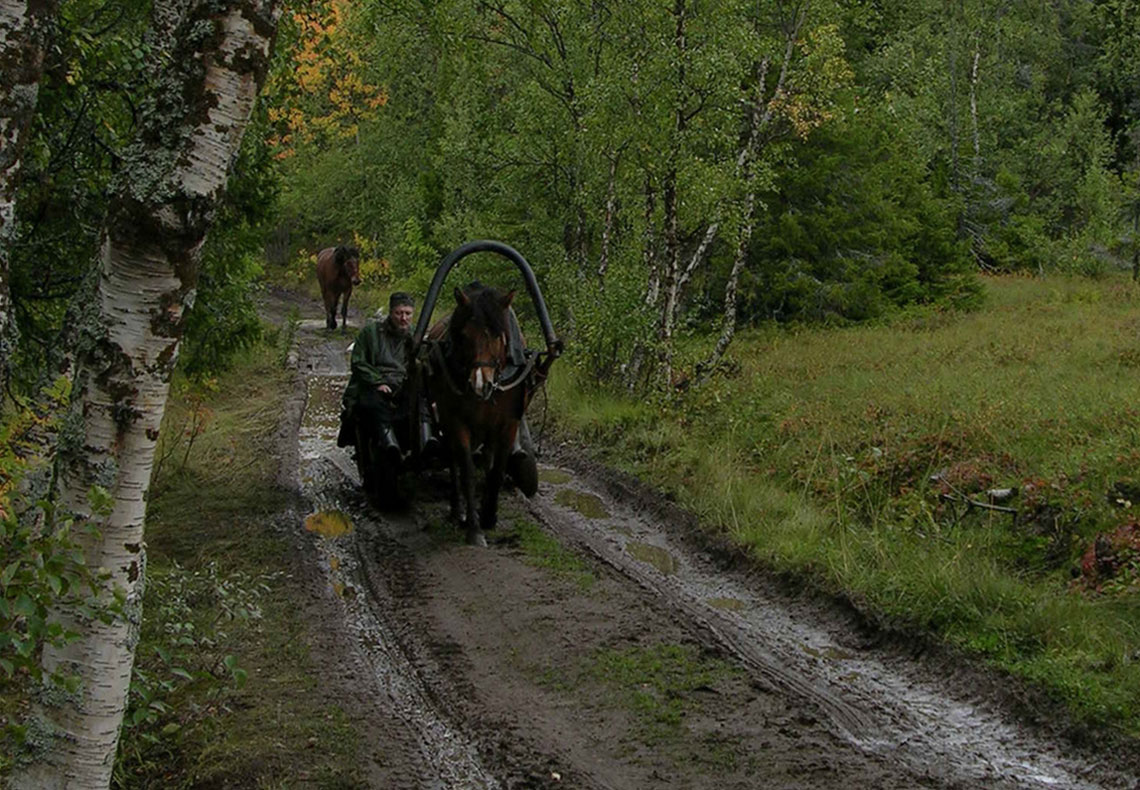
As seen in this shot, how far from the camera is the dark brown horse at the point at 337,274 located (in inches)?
1022

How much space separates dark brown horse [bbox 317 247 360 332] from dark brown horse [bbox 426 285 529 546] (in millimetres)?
16275

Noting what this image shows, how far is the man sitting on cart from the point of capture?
10.9 m

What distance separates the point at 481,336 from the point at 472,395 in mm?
606

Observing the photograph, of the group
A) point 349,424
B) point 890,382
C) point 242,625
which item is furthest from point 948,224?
point 242,625

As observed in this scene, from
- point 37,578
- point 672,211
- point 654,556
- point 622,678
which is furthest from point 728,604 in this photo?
point 672,211

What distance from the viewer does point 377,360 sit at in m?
11.5

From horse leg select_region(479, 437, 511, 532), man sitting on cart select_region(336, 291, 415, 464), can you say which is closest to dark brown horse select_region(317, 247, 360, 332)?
man sitting on cart select_region(336, 291, 415, 464)

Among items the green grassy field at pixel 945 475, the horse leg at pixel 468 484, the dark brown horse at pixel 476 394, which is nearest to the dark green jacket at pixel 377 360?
the dark brown horse at pixel 476 394

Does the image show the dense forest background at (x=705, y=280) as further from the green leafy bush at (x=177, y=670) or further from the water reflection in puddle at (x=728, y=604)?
the water reflection in puddle at (x=728, y=604)

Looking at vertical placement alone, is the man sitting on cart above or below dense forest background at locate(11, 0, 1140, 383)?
below

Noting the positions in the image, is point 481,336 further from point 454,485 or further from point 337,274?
point 337,274

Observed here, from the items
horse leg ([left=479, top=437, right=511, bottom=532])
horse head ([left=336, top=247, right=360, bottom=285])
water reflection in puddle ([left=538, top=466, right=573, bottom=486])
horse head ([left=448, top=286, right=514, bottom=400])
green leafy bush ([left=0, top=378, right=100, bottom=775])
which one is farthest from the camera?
horse head ([left=336, top=247, right=360, bottom=285])

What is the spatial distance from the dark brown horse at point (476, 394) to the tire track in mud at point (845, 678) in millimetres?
947

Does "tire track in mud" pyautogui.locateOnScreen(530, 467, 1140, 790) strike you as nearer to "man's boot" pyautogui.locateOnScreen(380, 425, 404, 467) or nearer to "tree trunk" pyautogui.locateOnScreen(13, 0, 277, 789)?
"man's boot" pyautogui.locateOnScreen(380, 425, 404, 467)
